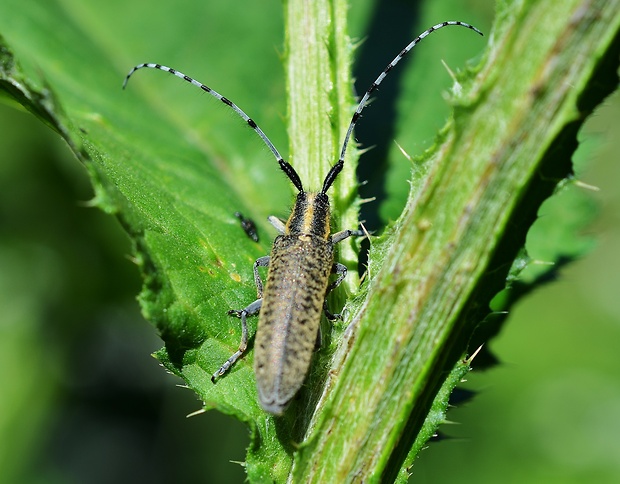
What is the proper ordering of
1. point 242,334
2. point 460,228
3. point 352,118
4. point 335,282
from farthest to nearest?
1. point 352,118
2. point 335,282
3. point 242,334
4. point 460,228

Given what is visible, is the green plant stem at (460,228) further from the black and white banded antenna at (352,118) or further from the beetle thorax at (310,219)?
the beetle thorax at (310,219)

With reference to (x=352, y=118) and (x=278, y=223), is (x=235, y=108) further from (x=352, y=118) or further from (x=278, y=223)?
(x=352, y=118)

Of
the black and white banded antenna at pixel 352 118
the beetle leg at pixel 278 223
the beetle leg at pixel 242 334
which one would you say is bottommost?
the beetle leg at pixel 242 334

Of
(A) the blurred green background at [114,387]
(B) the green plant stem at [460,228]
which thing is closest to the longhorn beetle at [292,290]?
(B) the green plant stem at [460,228]

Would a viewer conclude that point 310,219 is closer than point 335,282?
No

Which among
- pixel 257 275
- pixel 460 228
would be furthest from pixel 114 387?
pixel 460 228

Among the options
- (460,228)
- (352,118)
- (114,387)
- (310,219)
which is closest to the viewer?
(460,228)

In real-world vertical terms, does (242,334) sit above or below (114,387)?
below

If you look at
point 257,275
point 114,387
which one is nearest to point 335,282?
point 257,275

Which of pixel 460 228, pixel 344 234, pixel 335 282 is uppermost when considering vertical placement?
pixel 344 234
